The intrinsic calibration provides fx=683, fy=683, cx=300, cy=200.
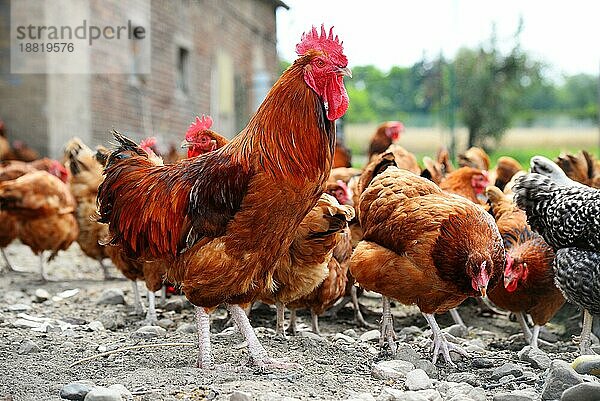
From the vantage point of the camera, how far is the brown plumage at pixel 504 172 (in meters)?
8.10

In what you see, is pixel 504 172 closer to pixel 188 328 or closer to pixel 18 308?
pixel 188 328

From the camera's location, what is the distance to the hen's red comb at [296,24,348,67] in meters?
4.05

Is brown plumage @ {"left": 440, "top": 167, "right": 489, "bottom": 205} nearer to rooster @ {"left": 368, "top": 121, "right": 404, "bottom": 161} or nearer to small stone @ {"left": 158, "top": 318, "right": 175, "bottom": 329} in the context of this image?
rooster @ {"left": 368, "top": 121, "right": 404, "bottom": 161}

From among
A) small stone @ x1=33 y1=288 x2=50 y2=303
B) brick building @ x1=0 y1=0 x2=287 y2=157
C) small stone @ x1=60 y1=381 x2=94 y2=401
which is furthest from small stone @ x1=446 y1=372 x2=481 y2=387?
brick building @ x1=0 y1=0 x2=287 y2=157

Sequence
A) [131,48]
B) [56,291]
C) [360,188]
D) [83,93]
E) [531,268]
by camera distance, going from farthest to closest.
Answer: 1. [131,48]
2. [83,93]
3. [56,291]
4. [360,188]
5. [531,268]

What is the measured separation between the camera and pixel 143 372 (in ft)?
13.8

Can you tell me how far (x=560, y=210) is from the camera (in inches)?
201

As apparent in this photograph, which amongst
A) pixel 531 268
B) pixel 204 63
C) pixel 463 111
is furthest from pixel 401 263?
pixel 463 111

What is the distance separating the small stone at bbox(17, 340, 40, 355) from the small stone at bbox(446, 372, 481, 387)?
283cm

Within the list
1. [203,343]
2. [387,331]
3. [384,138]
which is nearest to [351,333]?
[387,331]

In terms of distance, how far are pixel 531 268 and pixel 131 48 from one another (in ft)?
41.6

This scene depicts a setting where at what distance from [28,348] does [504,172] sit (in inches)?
226

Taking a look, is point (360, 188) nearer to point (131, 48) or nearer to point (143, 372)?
point (143, 372)

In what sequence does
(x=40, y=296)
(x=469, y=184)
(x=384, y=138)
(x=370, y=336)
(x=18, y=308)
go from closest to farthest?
(x=370, y=336) < (x=18, y=308) < (x=40, y=296) < (x=469, y=184) < (x=384, y=138)
